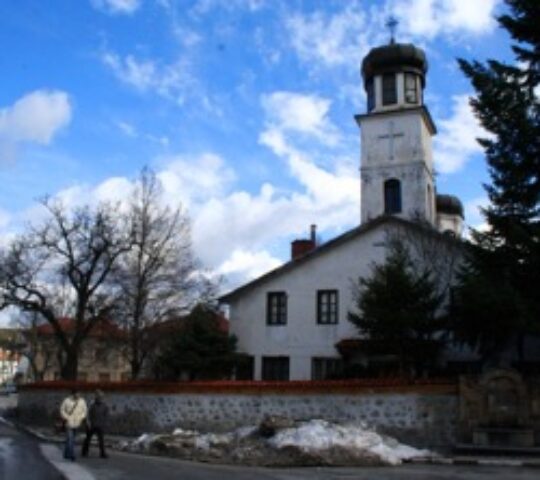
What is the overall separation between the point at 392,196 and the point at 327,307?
11.5 meters

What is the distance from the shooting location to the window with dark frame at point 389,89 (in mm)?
43844

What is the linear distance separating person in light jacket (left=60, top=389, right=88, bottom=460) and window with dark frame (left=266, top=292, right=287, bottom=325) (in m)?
16.6

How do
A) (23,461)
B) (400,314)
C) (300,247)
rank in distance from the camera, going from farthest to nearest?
1. (300,247)
2. (400,314)
3. (23,461)

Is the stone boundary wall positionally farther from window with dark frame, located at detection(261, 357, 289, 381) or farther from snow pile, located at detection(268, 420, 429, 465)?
window with dark frame, located at detection(261, 357, 289, 381)

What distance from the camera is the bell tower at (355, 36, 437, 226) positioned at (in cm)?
4212

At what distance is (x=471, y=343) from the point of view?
25062 millimetres

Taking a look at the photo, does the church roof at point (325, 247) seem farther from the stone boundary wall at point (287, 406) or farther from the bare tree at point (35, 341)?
the bare tree at point (35, 341)

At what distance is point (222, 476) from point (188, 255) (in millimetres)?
24236

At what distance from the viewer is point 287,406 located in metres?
22.5

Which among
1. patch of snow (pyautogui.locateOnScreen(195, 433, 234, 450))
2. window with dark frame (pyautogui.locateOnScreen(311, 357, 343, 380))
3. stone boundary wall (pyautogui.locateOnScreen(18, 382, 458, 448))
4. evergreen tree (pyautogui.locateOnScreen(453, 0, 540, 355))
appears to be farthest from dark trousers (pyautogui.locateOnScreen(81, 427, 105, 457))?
window with dark frame (pyautogui.locateOnScreen(311, 357, 343, 380))

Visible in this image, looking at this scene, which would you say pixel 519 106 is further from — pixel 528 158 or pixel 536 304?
pixel 536 304

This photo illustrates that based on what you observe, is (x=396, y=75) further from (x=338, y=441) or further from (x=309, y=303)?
(x=338, y=441)

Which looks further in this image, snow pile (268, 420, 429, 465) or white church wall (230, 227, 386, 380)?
white church wall (230, 227, 386, 380)

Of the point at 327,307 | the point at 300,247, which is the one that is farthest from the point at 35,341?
the point at 327,307
